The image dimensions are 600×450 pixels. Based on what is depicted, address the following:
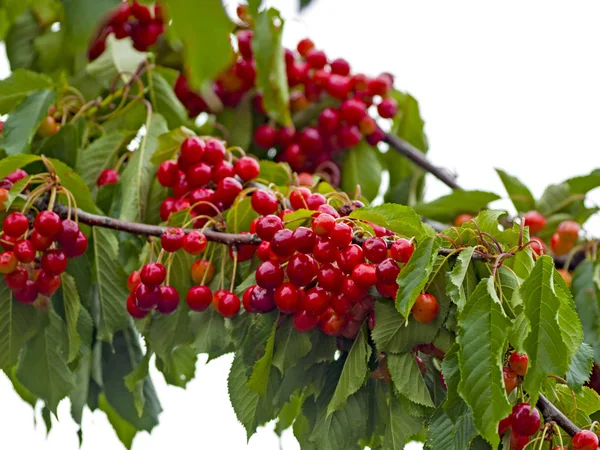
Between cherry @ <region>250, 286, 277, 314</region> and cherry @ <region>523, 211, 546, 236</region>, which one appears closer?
cherry @ <region>250, 286, 277, 314</region>

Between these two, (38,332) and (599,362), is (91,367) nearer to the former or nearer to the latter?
(38,332)

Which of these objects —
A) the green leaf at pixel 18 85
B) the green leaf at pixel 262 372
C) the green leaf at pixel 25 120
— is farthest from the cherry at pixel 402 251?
the green leaf at pixel 18 85

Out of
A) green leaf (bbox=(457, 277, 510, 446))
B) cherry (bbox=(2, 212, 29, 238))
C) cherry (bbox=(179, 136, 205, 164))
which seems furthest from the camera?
cherry (bbox=(179, 136, 205, 164))

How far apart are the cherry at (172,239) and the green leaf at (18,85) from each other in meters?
0.69

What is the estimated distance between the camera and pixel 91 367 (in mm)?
2061

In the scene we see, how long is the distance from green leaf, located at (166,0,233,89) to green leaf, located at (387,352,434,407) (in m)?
0.94

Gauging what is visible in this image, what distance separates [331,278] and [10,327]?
0.72 metres

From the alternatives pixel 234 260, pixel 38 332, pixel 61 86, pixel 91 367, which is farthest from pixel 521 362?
pixel 61 86

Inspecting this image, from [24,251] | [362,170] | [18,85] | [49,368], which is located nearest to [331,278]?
[24,251]

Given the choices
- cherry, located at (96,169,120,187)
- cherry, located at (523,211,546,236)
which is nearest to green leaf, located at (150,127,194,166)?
cherry, located at (96,169,120,187)

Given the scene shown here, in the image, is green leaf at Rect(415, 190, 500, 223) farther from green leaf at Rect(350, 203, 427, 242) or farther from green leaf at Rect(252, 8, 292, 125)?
green leaf at Rect(252, 8, 292, 125)

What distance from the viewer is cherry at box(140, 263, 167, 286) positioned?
1.48 m

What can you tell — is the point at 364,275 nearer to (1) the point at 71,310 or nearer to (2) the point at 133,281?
(2) the point at 133,281

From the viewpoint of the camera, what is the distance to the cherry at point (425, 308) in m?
1.24
